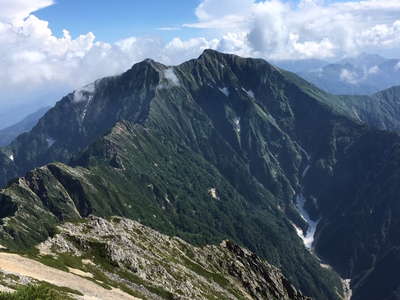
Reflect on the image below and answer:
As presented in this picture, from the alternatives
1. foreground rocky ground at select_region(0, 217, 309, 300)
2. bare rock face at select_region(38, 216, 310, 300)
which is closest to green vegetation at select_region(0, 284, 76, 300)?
foreground rocky ground at select_region(0, 217, 309, 300)

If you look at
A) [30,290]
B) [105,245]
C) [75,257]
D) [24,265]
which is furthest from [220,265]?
[30,290]

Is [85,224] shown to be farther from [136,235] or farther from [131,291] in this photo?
[131,291]

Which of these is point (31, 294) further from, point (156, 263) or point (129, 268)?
point (156, 263)

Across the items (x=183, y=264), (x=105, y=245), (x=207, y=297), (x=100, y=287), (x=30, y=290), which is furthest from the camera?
(x=183, y=264)

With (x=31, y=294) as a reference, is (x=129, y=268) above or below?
below

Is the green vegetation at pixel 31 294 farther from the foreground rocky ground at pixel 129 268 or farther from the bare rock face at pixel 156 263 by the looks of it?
the bare rock face at pixel 156 263

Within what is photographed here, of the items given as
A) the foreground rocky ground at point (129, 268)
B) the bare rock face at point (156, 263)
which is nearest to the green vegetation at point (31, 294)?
the foreground rocky ground at point (129, 268)

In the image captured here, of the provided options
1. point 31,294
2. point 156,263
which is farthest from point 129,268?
point 31,294

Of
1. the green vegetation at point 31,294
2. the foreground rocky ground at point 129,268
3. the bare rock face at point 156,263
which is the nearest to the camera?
the green vegetation at point 31,294
